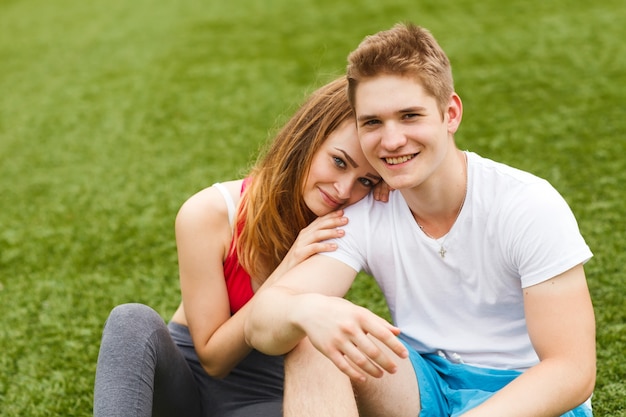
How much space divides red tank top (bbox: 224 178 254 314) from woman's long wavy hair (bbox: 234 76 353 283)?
3cm

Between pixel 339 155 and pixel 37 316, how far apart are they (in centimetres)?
228

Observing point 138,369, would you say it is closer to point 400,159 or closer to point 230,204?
point 230,204

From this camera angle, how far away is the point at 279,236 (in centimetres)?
271

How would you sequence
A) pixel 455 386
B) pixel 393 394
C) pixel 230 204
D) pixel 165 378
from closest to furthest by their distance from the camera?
pixel 393 394 < pixel 455 386 < pixel 165 378 < pixel 230 204

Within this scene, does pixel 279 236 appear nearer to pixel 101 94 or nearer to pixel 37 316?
pixel 37 316

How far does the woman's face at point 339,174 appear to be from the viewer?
8.30 ft

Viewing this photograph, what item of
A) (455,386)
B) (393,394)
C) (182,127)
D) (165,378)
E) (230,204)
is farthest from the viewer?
(182,127)

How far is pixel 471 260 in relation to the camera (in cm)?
234

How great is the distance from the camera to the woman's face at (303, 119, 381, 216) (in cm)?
253

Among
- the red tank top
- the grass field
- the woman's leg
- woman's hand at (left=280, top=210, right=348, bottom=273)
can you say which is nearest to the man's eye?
woman's hand at (left=280, top=210, right=348, bottom=273)

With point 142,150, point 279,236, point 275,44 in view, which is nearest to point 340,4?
point 275,44

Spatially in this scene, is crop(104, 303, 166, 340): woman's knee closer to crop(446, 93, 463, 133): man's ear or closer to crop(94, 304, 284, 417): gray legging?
crop(94, 304, 284, 417): gray legging

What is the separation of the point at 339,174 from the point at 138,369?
2.88ft

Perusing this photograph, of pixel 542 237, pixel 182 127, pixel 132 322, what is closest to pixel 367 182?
pixel 542 237
